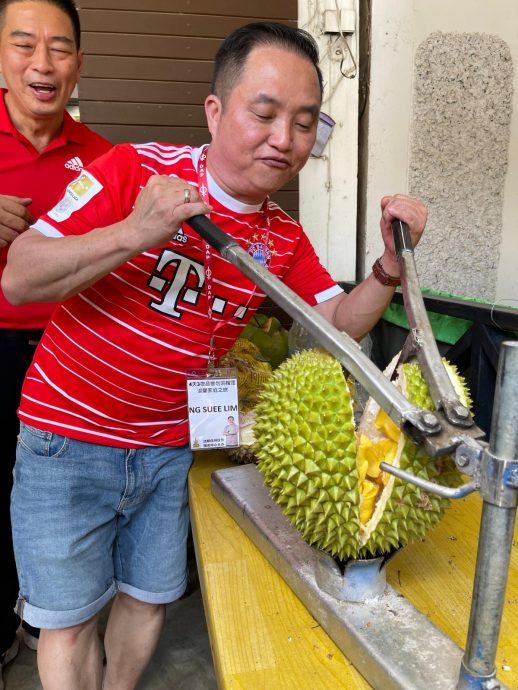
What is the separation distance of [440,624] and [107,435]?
828mm

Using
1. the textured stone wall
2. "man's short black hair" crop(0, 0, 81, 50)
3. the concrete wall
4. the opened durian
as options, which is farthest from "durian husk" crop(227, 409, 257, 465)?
the textured stone wall

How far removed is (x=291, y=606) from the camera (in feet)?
3.27

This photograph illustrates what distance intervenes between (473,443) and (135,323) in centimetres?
85

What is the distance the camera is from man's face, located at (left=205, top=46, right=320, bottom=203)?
1.19 meters

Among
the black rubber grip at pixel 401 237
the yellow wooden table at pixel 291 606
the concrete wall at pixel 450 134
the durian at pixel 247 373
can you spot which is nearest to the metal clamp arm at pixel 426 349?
the black rubber grip at pixel 401 237

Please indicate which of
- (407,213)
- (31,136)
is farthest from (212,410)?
(31,136)

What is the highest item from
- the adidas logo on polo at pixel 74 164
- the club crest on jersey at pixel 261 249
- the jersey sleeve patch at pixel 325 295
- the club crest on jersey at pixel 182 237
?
the adidas logo on polo at pixel 74 164

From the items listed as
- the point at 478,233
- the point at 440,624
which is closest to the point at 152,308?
the point at 440,624

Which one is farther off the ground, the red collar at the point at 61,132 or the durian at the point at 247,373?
the red collar at the point at 61,132

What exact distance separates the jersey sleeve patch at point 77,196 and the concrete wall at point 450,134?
2.06m

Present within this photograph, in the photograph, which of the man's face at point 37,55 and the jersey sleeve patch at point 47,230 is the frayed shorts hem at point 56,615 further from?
the man's face at point 37,55

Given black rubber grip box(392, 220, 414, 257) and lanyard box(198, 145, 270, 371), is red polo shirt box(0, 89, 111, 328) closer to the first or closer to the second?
lanyard box(198, 145, 270, 371)

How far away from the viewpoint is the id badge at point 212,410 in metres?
1.34

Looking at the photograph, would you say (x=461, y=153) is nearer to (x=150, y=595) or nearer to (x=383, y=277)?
(x=383, y=277)
